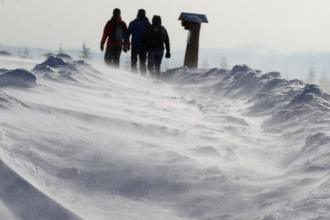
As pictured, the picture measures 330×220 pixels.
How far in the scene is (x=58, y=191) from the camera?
3.17m

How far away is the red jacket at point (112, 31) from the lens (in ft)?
40.8

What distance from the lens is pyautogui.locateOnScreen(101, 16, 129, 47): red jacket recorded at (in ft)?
40.8

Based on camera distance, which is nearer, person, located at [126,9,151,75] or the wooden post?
person, located at [126,9,151,75]

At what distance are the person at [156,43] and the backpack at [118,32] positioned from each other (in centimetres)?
→ 56

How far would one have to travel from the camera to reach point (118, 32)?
12461mm

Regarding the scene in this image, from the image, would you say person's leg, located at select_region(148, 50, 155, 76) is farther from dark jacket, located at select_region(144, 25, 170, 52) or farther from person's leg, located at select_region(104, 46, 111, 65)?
person's leg, located at select_region(104, 46, 111, 65)

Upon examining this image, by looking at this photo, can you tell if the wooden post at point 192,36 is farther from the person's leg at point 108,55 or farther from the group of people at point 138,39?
the person's leg at point 108,55

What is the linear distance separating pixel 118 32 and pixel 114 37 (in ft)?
0.52

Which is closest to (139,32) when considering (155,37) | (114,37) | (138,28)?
(138,28)

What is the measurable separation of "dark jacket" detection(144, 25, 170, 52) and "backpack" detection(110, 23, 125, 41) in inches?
22.1

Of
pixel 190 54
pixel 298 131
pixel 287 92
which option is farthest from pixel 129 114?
pixel 190 54

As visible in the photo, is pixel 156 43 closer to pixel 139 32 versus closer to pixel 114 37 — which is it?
pixel 139 32

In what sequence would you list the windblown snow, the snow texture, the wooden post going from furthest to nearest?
1. the wooden post
2. the snow texture
3. the windblown snow

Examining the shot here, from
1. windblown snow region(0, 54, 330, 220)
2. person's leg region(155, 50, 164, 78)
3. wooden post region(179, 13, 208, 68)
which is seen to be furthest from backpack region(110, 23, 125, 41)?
windblown snow region(0, 54, 330, 220)
